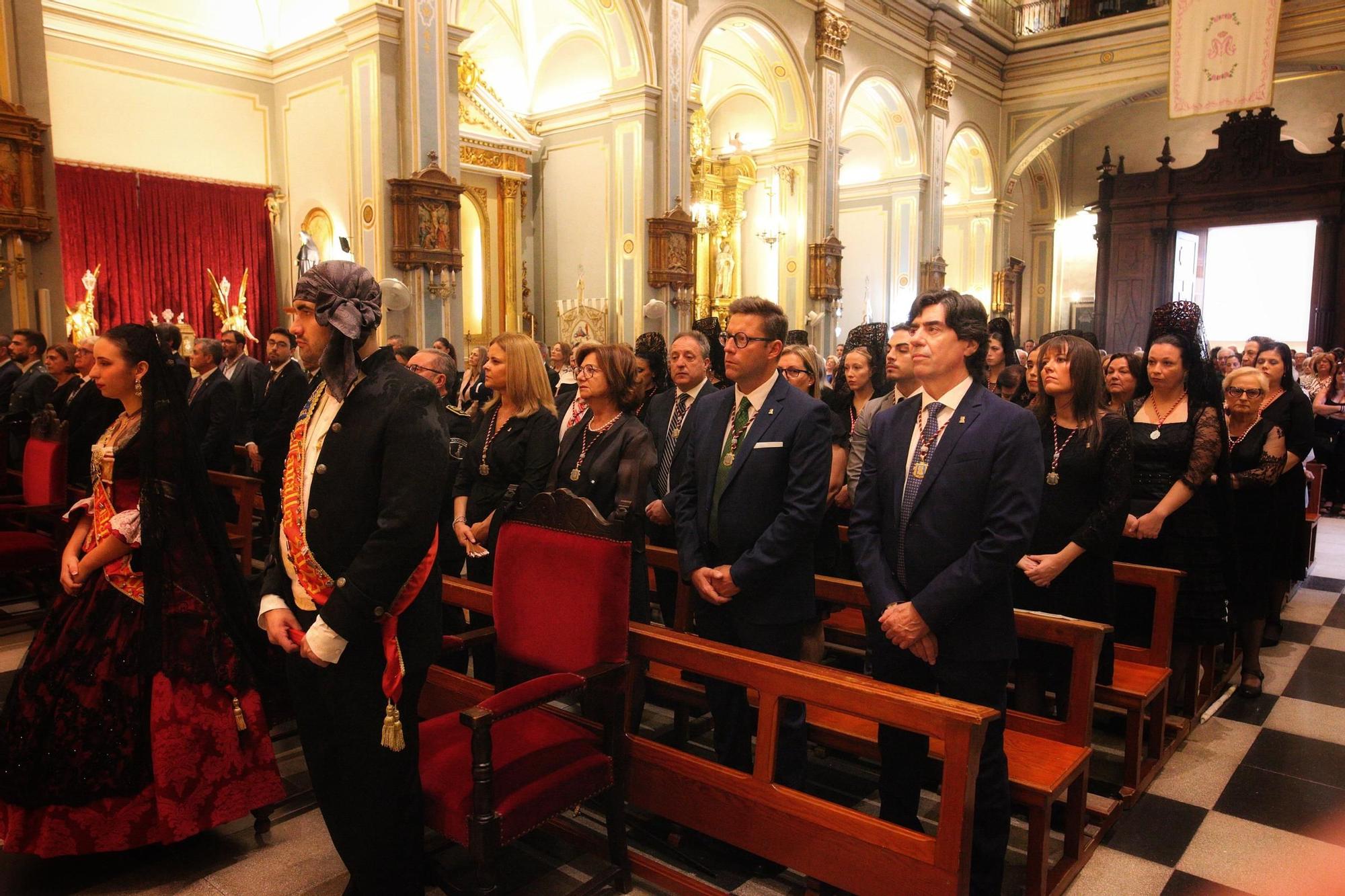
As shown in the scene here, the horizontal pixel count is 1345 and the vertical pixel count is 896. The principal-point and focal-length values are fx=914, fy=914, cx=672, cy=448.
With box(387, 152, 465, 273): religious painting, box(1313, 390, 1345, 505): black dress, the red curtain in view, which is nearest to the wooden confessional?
box(1313, 390, 1345, 505): black dress

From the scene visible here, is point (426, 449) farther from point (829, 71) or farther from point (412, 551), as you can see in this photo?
point (829, 71)

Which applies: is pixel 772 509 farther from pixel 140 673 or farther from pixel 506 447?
pixel 140 673

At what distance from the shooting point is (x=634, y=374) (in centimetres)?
347

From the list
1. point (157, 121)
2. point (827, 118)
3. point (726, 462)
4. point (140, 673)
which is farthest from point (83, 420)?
point (827, 118)

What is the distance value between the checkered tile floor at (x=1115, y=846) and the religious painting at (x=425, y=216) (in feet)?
18.7

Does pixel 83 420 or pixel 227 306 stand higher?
pixel 227 306

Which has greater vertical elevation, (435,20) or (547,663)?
(435,20)

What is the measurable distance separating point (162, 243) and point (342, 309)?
10.1 metres

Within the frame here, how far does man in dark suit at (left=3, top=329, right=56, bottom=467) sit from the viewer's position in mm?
5816

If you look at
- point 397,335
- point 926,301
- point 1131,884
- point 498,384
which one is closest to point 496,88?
point 397,335

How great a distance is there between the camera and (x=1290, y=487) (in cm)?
421

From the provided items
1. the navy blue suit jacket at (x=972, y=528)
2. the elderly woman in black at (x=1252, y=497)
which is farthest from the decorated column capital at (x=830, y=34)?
the navy blue suit jacket at (x=972, y=528)

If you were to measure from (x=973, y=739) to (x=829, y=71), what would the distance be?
12392 millimetres

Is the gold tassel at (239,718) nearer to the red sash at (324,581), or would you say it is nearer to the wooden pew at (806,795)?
the red sash at (324,581)
